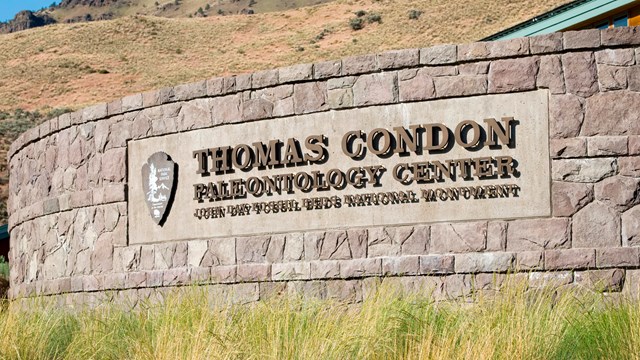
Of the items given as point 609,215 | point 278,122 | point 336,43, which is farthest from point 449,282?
point 336,43

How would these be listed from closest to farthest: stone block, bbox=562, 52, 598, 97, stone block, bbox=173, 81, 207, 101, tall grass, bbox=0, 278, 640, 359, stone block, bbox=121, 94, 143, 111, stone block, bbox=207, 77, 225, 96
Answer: tall grass, bbox=0, 278, 640, 359 < stone block, bbox=562, 52, 598, 97 < stone block, bbox=207, 77, 225, 96 < stone block, bbox=173, 81, 207, 101 < stone block, bbox=121, 94, 143, 111

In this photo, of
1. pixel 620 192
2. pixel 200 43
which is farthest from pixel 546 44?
pixel 200 43

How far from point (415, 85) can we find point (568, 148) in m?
1.93

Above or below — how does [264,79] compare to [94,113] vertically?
above

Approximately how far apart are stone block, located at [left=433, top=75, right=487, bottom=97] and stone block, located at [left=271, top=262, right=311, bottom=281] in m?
2.62

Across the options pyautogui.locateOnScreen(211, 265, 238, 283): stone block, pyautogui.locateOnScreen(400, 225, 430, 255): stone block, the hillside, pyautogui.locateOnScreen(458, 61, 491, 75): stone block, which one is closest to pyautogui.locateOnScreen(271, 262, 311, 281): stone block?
pyautogui.locateOnScreen(211, 265, 238, 283): stone block

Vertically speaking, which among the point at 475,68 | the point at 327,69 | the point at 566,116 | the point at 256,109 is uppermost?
the point at 327,69

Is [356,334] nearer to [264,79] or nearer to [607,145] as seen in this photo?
[607,145]

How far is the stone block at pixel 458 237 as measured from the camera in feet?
38.1

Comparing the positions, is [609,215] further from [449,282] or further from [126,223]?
[126,223]

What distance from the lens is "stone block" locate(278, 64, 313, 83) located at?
41.2ft

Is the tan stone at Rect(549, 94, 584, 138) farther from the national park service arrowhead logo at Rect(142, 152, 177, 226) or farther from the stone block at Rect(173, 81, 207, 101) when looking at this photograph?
the national park service arrowhead logo at Rect(142, 152, 177, 226)

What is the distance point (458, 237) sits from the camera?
1171 centimetres

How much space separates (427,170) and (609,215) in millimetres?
2122
